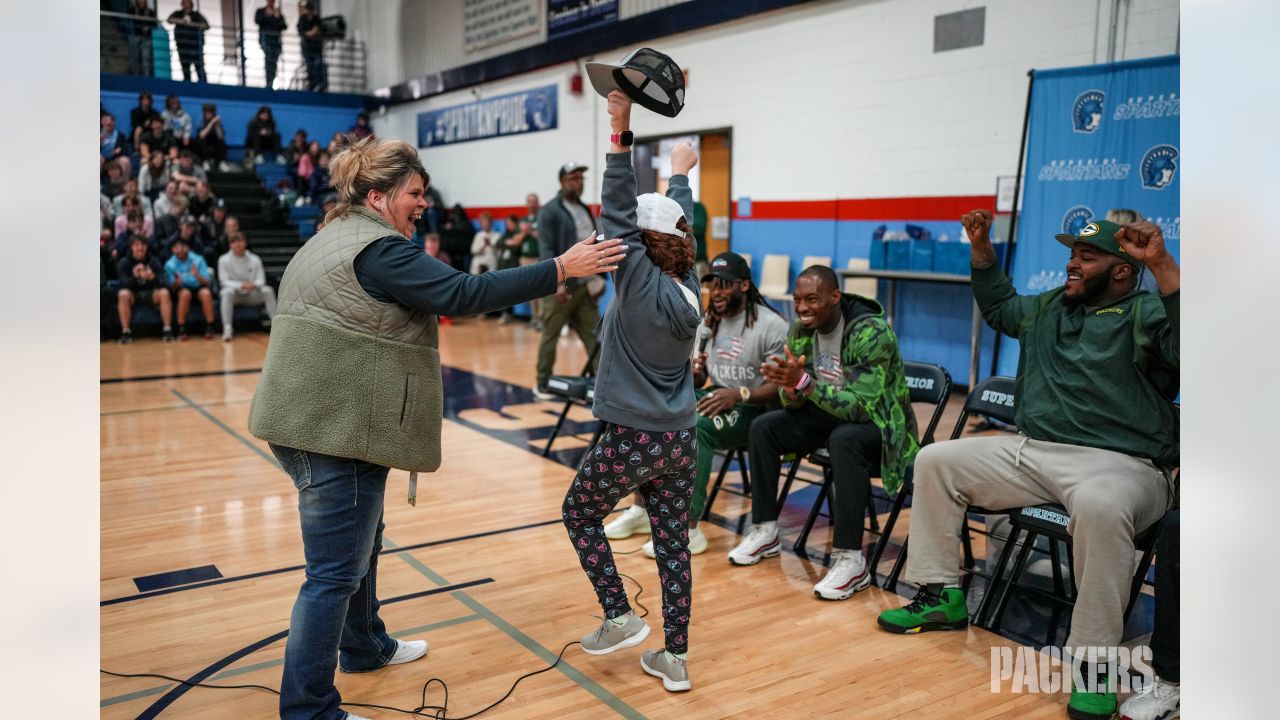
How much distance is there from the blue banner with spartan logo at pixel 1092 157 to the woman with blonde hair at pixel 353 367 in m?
4.98

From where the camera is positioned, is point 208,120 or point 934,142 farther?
point 208,120

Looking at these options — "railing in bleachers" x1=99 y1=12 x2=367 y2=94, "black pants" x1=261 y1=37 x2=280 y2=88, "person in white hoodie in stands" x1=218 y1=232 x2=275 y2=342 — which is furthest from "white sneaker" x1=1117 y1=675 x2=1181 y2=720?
"black pants" x1=261 y1=37 x2=280 y2=88

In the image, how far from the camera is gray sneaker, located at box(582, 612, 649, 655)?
3292mm

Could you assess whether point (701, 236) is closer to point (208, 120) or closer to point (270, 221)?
point (270, 221)

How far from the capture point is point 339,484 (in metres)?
2.56

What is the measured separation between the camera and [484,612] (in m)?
3.69

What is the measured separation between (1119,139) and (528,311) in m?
8.76

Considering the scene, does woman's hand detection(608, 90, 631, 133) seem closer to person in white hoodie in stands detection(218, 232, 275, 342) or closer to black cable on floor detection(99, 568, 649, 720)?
black cable on floor detection(99, 568, 649, 720)


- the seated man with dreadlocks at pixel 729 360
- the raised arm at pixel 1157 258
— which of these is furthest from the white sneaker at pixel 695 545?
the raised arm at pixel 1157 258

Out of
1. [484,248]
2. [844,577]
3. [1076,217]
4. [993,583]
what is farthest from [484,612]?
[484,248]

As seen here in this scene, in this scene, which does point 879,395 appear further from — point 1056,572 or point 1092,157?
point 1092,157

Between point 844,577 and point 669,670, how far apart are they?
3.34 feet
